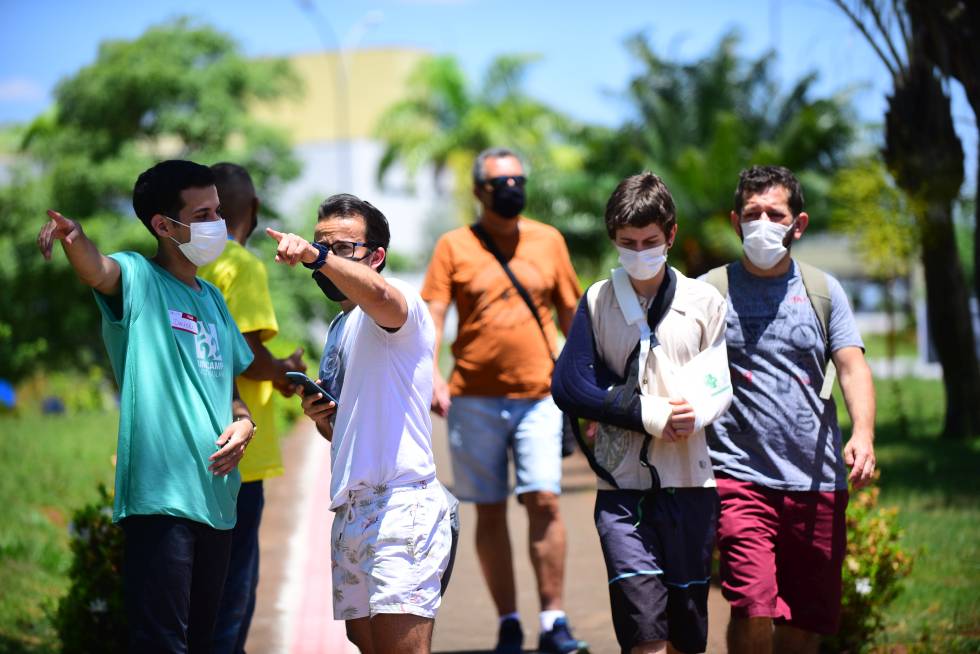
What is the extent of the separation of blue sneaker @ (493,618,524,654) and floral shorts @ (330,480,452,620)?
2.08m

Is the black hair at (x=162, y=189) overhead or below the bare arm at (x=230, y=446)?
overhead

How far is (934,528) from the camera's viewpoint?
8320 millimetres

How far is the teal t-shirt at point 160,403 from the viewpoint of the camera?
13.0 feet

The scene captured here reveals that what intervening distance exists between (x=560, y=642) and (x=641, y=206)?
2423 millimetres

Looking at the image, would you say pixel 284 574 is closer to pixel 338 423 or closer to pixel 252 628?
pixel 252 628

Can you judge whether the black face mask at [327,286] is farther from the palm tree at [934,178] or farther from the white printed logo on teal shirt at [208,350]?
the palm tree at [934,178]

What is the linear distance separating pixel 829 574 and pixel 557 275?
2.30m

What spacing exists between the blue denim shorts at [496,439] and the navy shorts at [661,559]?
1.73m

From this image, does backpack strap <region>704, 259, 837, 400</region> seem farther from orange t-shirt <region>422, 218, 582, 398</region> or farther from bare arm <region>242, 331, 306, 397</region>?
bare arm <region>242, 331, 306, 397</region>

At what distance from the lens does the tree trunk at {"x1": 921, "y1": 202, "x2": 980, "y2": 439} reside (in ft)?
41.4

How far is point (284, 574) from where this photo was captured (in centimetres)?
825

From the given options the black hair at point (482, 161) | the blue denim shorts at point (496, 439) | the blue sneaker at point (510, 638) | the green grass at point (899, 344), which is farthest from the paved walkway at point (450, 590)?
the green grass at point (899, 344)

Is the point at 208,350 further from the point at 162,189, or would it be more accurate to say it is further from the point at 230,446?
the point at 162,189

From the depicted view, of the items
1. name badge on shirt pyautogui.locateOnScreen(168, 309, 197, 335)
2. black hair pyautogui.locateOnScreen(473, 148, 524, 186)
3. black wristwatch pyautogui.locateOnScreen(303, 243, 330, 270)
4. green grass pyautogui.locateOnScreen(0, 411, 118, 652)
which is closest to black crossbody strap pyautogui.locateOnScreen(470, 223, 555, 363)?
black hair pyautogui.locateOnScreen(473, 148, 524, 186)
